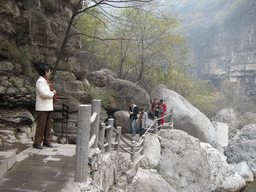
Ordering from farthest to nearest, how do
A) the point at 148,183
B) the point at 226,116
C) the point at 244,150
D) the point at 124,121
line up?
the point at 226,116, the point at 244,150, the point at 124,121, the point at 148,183

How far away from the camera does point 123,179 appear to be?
5.99 meters

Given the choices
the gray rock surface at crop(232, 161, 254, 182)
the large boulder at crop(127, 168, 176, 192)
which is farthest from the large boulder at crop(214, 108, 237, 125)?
the large boulder at crop(127, 168, 176, 192)

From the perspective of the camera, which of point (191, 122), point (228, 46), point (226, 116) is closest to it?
point (191, 122)

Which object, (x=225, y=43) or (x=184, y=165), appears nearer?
(x=184, y=165)

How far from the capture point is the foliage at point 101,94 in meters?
12.6

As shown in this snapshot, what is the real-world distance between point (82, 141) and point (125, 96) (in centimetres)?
1137

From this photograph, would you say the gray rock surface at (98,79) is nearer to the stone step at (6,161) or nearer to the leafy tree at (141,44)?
the leafy tree at (141,44)

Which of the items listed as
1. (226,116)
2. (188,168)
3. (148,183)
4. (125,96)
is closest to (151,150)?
(188,168)

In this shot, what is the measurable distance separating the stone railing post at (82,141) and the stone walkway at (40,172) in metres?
0.25

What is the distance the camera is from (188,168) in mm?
8758

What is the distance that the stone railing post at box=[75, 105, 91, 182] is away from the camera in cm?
290

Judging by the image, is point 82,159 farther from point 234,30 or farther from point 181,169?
point 234,30

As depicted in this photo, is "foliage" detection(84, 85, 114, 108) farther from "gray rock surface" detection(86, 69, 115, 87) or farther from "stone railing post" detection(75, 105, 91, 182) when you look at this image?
"stone railing post" detection(75, 105, 91, 182)

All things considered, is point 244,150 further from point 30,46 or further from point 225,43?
point 225,43
